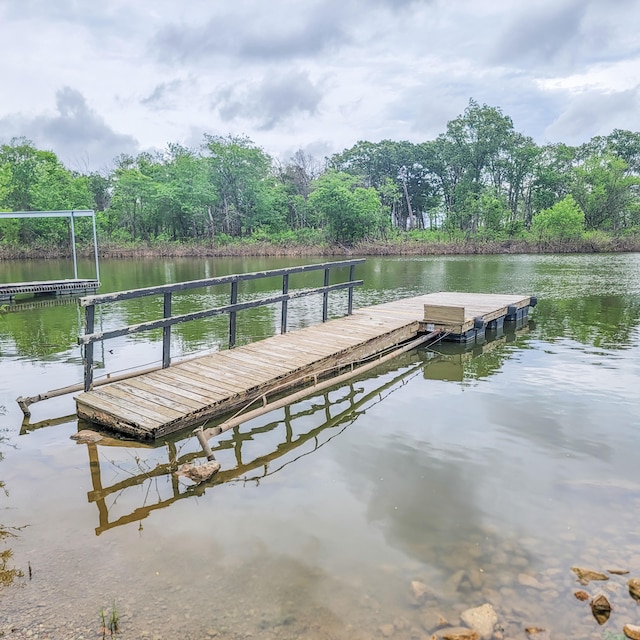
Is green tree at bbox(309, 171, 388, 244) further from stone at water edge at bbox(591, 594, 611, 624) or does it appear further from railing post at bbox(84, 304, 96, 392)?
stone at water edge at bbox(591, 594, 611, 624)

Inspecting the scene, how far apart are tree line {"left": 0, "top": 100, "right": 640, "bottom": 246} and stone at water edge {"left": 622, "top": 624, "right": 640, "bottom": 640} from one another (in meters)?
45.3

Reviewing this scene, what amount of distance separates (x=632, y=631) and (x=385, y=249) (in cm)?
4008

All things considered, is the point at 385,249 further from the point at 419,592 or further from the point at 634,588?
the point at 419,592

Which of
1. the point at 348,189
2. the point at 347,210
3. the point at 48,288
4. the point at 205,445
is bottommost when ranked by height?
the point at 205,445

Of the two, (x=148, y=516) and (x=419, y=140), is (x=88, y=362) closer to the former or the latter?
(x=148, y=516)

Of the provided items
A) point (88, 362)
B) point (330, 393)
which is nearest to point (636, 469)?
point (330, 393)

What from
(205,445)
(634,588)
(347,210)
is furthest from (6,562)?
(347,210)

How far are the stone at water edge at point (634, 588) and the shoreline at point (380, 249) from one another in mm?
38776

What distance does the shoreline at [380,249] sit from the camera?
41750mm

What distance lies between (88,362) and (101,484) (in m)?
1.98

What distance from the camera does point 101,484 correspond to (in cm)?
497

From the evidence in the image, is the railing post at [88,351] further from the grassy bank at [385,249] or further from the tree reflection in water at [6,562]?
the grassy bank at [385,249]

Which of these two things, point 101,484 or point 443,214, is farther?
point 443,214

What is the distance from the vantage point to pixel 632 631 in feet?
9.90
